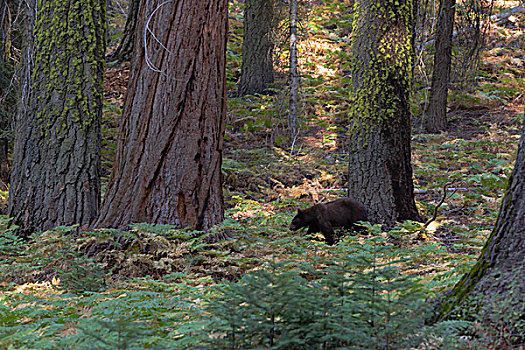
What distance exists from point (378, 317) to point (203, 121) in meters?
3.91

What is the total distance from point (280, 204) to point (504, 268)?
5678mm

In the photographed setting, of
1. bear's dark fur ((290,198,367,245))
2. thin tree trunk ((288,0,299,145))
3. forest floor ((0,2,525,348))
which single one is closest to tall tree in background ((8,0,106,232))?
forest floor ((0,2,525,348))

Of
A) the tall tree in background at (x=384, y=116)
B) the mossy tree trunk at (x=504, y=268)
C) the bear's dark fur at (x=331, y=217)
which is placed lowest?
the bear's dark fur at (x=331, y=217)

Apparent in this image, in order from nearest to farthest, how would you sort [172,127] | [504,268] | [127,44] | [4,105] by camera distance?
1. [504,268]
2. [172,127]
3. [4,105]
4. [127,44]

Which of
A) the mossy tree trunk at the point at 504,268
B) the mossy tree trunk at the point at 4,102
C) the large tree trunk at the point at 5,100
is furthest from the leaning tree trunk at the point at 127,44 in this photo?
the mossy tree trunk at the point at 504,268

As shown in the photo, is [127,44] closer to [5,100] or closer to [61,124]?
[5,100]

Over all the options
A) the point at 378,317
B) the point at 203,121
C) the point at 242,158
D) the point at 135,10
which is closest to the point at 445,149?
the point at 242,158

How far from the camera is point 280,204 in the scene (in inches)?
321

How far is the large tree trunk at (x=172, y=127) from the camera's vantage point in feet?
17.7

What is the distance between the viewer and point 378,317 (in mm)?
2217

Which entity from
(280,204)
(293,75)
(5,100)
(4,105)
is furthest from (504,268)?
(4,105)

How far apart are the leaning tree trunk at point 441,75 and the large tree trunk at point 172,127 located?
10128 millimetres

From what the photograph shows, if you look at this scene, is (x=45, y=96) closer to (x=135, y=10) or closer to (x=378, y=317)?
(x=378, y=317)

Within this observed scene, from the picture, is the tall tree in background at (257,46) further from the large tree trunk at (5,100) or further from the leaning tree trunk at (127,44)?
the large tree trunk at (5,100)
